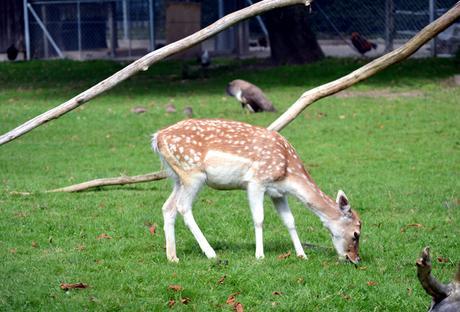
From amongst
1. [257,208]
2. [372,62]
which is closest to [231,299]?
[257,208]

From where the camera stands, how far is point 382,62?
9602 millimetres

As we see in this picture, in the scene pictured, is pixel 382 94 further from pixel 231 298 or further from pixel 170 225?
pixel 231 298

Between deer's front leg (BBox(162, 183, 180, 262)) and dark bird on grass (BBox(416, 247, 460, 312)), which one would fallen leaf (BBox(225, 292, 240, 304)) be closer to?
deer's front leg (BBox(162, 183, 180, 262))

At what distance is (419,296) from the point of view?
28.6 feet

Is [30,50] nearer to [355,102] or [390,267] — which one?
[355,102]

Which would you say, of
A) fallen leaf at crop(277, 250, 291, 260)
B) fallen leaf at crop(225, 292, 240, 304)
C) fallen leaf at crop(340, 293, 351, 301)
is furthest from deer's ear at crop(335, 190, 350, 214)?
fallen leaf at crop(225, 292, 240, 304)

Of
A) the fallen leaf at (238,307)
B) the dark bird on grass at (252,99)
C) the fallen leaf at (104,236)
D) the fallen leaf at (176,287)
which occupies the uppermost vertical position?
the fallen leaf at (176,287)

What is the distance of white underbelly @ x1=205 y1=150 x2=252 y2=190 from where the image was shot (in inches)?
393

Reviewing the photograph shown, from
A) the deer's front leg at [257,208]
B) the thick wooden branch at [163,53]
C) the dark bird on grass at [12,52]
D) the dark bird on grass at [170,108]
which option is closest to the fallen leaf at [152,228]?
the deer's front leg at [257,208]

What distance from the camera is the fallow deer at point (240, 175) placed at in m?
9.98

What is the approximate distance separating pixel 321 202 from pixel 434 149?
865 cm

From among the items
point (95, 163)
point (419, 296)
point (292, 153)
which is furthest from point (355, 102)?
point (419, 296)

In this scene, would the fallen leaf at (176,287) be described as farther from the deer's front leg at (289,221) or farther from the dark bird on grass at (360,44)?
the dark bird on grass at (360,44)

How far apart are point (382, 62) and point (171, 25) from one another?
25.6 metres
